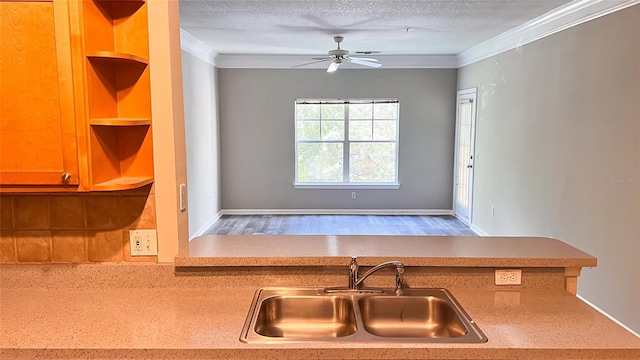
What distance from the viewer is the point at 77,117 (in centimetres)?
148

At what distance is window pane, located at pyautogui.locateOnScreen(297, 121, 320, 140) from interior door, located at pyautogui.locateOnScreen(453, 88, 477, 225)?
234 cm

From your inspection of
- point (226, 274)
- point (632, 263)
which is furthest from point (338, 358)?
point (632, 263)

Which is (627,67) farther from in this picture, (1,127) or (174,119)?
(1,127)

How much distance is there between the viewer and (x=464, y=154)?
22.6 ft

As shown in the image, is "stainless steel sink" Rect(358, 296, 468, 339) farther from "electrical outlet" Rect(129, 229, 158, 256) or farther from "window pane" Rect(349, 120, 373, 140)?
"window pane" Rect(349, 120, 373, 140)

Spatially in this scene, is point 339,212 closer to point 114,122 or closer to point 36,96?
point 114,122

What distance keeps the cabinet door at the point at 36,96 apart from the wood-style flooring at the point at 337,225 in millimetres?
4769

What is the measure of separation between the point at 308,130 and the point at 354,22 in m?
3.04

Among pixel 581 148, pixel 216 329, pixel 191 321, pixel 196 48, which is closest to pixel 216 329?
pixel 216 329

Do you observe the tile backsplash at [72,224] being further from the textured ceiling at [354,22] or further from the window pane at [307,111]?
the window pane at [307,111]

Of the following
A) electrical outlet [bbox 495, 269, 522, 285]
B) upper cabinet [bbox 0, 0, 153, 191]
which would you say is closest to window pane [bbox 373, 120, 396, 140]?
electrical outlet [bbox 495, 269, 522, 285]

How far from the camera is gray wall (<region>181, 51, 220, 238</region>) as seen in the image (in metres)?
5.49

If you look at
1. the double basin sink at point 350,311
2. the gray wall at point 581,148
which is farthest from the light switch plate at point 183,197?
the gray wall at point 581,148

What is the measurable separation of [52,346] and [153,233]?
56 centimetres
